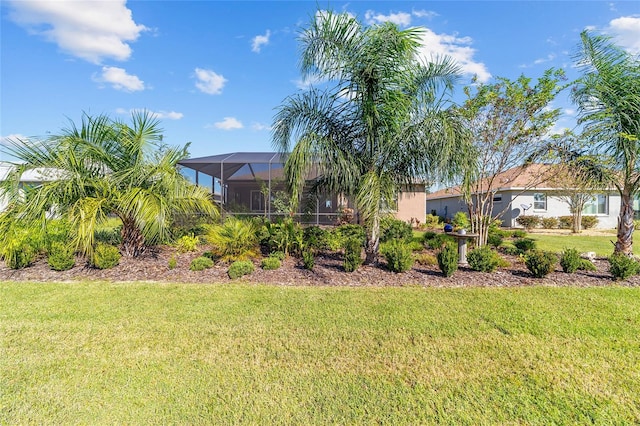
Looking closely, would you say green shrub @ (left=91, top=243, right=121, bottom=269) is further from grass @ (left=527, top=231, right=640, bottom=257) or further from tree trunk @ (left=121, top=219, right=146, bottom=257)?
grass @ (left=527, top=231, right=640, bottom=257)

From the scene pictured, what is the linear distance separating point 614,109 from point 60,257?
12142mm

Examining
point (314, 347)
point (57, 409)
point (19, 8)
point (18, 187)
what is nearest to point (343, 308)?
point (314, 347)

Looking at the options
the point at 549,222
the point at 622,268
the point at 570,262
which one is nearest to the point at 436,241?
the point at 570,262

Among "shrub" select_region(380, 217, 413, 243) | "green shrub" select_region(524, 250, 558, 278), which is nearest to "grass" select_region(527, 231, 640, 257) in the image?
"green shrub" select_region(524, 250, 558, 278)

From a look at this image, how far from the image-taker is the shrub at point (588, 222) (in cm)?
1788

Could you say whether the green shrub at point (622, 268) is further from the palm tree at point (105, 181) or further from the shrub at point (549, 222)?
the shrub at point (549, 222)

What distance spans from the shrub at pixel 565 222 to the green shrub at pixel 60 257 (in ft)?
75.9

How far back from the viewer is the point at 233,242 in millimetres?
6715

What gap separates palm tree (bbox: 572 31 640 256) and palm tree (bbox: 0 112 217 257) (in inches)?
365

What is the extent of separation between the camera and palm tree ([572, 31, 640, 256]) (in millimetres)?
6199

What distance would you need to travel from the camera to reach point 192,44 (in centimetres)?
905

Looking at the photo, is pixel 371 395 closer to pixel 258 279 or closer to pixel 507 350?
pixel 507 350

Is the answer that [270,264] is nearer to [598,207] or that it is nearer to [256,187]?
[256,187]

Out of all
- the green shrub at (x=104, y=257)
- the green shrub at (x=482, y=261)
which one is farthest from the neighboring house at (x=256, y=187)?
the green shrub at (x=104, y=257)
